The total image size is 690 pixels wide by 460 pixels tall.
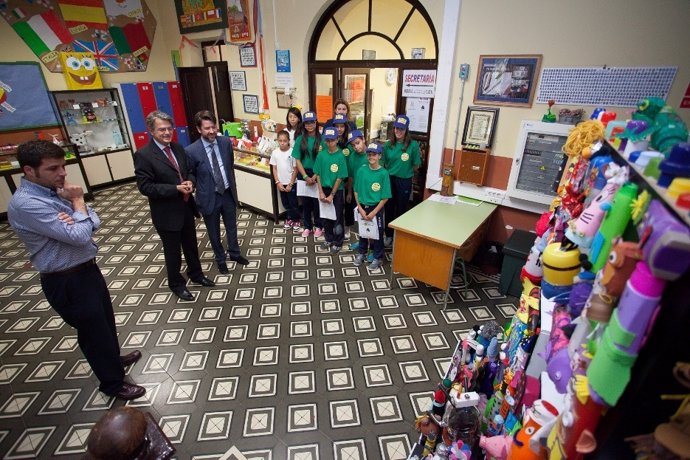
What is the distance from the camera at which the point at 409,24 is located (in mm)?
4016

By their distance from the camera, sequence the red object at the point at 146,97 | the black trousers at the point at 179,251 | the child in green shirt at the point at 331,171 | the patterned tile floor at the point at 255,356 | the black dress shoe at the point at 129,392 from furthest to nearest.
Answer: the red object at the point at 146,97 < the child in green shirt at the point at 331,171 < the black trousers at the point at 179,251 < the black dress shoe at the point at 129,392 < the patterned tile floor at the point at 255,356

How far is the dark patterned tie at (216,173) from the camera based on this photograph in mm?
3295

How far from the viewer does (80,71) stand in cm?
586

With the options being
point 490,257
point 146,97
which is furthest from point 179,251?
point 146,97

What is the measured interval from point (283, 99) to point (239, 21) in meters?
1.39

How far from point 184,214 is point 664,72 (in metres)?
4.08

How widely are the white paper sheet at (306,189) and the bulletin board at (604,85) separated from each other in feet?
8.33

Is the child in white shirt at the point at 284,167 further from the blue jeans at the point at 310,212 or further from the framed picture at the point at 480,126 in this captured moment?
the framed picture at the point at 480,126

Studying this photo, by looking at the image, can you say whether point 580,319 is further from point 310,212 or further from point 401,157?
point 310,212

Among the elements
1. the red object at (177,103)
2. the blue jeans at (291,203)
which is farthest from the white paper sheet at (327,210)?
the red object at (177,103)

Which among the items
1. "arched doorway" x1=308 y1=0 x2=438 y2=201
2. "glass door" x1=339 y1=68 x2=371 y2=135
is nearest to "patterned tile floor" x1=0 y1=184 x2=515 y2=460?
"arched doorway" x1=308 y1=0 x2=438 y2=201

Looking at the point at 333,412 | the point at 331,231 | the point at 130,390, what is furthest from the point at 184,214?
the point at 333,412

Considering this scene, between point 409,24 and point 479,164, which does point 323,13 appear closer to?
point 409,24

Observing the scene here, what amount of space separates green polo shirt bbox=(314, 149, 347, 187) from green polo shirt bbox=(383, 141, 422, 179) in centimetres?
53
